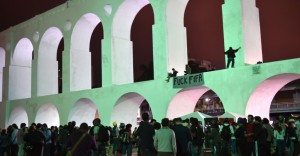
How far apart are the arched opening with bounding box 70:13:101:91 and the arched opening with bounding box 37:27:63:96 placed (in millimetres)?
2928

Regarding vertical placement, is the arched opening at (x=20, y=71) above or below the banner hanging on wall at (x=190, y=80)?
above

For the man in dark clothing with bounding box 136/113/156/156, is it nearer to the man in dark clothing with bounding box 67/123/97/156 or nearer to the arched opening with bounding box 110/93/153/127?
the man in dark clothing with bounding box 67/123/97/156

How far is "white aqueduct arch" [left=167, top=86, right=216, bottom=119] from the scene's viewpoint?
18156 millimetres

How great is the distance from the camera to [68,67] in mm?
26031

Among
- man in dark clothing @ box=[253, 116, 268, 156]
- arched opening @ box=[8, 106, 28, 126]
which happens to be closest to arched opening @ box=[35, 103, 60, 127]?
arched opening @ box=[8, 106, 28, 126]

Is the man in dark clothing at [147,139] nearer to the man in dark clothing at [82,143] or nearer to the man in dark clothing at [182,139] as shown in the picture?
the man in dark clothing at [182,139]

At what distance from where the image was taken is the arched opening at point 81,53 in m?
25.8

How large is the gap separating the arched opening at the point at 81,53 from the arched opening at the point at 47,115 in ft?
10.3

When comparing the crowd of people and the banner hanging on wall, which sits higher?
the banner hanging on wall

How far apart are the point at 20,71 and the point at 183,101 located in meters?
18.7

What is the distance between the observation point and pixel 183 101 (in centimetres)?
1925

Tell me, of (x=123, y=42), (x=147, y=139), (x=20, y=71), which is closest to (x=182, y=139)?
(x=147, y=139)

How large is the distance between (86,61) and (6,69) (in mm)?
9432

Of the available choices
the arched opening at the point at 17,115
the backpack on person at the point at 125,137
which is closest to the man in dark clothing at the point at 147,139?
the backpack on person at the point at 125,137
